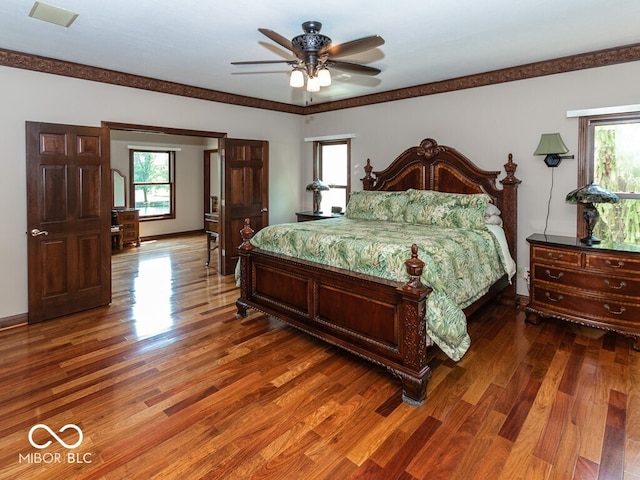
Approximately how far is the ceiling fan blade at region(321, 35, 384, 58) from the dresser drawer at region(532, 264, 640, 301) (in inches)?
104

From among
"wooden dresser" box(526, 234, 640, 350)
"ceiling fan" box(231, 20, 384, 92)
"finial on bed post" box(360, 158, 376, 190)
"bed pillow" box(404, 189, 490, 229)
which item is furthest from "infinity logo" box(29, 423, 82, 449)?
"finial on bed post" box(360, 158, 376, 190)

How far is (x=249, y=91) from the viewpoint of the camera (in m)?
5.32

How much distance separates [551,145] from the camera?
12.8 feet

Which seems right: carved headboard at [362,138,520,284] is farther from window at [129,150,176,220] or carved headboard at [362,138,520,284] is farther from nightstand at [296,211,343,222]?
window at [129,150,176,220]

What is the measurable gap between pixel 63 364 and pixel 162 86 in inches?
132

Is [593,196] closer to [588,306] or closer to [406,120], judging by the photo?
[588,306]

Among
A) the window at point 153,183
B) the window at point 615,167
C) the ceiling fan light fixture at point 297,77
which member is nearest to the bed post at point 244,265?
the ceiling fan light fixture at point 297,77

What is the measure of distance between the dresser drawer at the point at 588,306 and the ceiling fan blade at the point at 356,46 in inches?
109

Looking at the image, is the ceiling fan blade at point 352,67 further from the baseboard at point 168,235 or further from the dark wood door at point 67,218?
the baseboard at point 168,235

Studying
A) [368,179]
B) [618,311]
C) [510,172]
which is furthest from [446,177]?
[618,311]

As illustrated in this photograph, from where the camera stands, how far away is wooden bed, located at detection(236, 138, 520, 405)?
2523 mm

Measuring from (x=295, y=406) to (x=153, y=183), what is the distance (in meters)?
8.18

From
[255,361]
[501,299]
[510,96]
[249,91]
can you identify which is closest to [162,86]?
[249,91]

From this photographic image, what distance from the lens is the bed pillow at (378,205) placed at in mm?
4637
